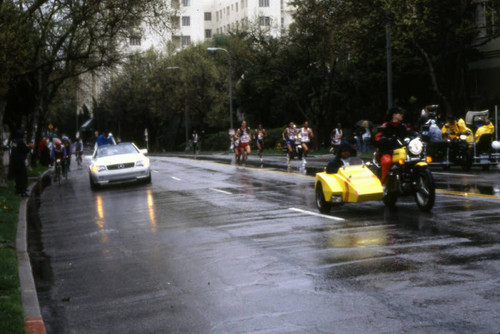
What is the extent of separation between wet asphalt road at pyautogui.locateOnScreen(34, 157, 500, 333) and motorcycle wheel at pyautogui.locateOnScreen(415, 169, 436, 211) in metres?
0.23

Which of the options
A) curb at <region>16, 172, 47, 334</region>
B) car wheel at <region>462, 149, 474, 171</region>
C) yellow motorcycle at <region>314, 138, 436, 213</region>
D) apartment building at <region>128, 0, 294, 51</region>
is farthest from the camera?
apartment building at <region>128, 0, 294, 51</region>

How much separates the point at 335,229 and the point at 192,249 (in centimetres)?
223

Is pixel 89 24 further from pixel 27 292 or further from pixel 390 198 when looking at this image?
pixel 27 292

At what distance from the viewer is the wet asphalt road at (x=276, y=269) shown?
6.36 metres

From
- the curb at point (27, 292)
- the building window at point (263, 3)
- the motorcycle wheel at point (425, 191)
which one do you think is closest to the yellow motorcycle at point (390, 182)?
the motorcycle wheel at point (425, 191)

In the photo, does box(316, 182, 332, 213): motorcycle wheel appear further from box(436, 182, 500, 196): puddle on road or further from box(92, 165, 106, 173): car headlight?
box(92, 165, 106, 173): car headlight

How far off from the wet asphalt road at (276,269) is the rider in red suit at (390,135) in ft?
2.77

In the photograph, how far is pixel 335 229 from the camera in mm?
11492

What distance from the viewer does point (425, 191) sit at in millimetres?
12789

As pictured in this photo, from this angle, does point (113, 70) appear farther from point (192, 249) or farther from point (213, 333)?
point (213, 333)

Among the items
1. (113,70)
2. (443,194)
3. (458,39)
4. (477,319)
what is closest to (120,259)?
(477,319)

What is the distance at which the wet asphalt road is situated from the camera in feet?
20.9

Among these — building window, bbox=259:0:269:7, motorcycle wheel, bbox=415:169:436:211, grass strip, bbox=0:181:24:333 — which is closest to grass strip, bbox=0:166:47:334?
grass strip, bbox=0:181:24:333

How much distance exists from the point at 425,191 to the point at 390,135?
1.16 meters
